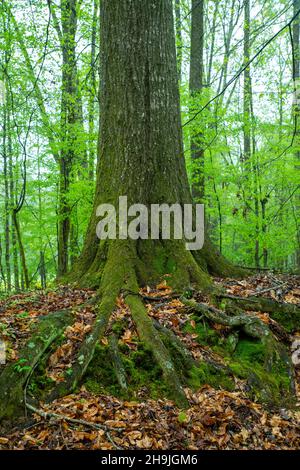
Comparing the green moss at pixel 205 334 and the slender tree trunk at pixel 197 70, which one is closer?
the green moss at pixel 205 334

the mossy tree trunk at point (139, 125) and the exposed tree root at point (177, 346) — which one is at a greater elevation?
the mossy tree trunk at point (139, 125)

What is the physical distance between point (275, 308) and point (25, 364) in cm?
320

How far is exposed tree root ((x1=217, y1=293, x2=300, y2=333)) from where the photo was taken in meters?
4.39

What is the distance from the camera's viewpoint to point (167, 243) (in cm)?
500

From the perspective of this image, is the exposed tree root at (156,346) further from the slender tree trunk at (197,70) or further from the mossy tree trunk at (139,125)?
the slender tree trunk at (197,70)

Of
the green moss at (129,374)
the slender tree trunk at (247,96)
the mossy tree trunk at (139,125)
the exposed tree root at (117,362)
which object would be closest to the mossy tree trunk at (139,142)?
the mossy tree trunk at (139,125)

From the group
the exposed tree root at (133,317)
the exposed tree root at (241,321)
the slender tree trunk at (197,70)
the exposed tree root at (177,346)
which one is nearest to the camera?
the exposed tree root at (133,317)

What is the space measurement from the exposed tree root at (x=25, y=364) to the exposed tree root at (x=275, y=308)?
7.22 ft

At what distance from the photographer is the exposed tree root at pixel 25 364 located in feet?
9.41

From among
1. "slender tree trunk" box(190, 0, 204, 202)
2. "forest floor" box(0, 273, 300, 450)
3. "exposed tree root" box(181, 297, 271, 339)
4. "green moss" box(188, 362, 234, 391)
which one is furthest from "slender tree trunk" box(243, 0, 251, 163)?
"forest floor" box(0, 273, 300, 450)

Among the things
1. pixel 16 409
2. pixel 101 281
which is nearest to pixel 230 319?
pixel 101 281

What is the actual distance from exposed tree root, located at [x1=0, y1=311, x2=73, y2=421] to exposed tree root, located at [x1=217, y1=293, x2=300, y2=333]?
220 centimetres

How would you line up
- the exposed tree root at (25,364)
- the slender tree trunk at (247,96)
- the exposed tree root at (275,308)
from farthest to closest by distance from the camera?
the slender tree trunk at (247,96)
the exposed tree root at (275,308)
the exposed tree root at (25,364)

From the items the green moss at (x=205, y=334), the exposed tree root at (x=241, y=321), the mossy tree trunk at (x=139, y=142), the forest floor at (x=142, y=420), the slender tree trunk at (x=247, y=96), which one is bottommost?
the forest floor at (x=142, y=420)
